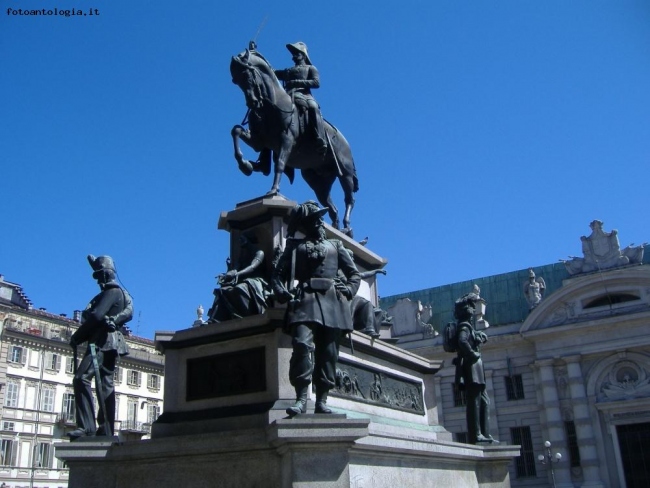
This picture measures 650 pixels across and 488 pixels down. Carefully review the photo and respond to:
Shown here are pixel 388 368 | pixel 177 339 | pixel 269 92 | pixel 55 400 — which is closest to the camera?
pixel 177 339

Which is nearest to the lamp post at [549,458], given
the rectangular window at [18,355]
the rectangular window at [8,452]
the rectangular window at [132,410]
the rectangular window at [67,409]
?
the rectangular window at [132,410]

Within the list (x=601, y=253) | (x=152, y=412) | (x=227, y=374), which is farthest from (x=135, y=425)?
(x=227, y=374)

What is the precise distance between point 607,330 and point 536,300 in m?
6.03

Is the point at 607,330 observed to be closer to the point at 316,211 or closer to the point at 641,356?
the point at 641,356

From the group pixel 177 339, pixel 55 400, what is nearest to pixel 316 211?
pixel 177 339

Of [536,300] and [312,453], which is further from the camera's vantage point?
[536,300]

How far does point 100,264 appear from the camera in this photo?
9.88m

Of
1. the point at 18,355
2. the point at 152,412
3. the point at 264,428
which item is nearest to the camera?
the point at 264,428

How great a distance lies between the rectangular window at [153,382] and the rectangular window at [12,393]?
33.8ft

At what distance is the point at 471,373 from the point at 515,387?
40.5 meters

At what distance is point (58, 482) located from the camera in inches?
1807

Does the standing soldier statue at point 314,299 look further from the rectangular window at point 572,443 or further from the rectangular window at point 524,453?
the rectangular window at point 524,453

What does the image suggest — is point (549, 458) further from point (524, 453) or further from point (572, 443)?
point (524, 453)

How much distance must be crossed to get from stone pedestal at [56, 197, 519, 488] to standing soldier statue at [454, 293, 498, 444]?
131 centimetres
